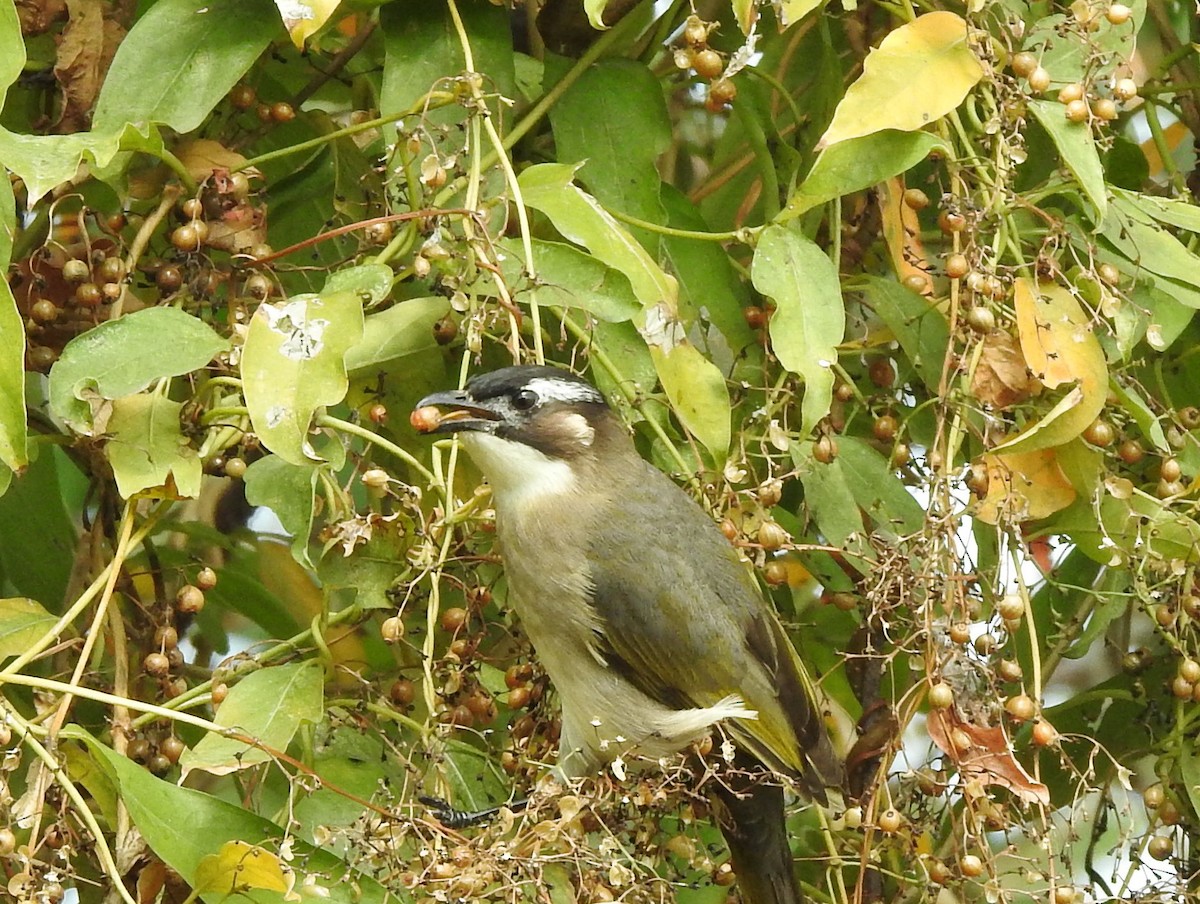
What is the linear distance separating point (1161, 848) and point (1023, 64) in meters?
1.31

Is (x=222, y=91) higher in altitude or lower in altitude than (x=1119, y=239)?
higher

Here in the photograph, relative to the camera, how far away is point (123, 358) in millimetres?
2303

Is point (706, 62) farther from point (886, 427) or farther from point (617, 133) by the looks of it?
point (886, 427)

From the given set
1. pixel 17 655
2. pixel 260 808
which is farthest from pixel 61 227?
pixel 260 808

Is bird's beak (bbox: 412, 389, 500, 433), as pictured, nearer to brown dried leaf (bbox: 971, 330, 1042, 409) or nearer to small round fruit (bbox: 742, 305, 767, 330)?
small round fruit (bbox: 742, 305, 767, 330)

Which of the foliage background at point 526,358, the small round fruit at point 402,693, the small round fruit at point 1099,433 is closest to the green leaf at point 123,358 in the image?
the foliage background at point 526,358

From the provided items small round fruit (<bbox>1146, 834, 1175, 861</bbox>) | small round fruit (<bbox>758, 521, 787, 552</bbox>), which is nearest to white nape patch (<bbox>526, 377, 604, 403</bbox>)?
small round fruit (<bbox>758, 521, 787, 552</bbox>)

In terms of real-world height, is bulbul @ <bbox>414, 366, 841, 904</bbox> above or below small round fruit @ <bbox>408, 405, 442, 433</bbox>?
below

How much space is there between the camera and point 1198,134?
3.32 metres

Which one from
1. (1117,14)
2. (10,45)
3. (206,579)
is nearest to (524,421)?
(206,579)

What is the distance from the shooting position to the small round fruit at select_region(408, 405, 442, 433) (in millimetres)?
2551

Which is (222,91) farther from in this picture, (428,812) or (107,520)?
(428,812)

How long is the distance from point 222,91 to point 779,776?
134 centimetres

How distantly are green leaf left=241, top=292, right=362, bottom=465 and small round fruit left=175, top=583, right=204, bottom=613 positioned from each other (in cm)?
50
